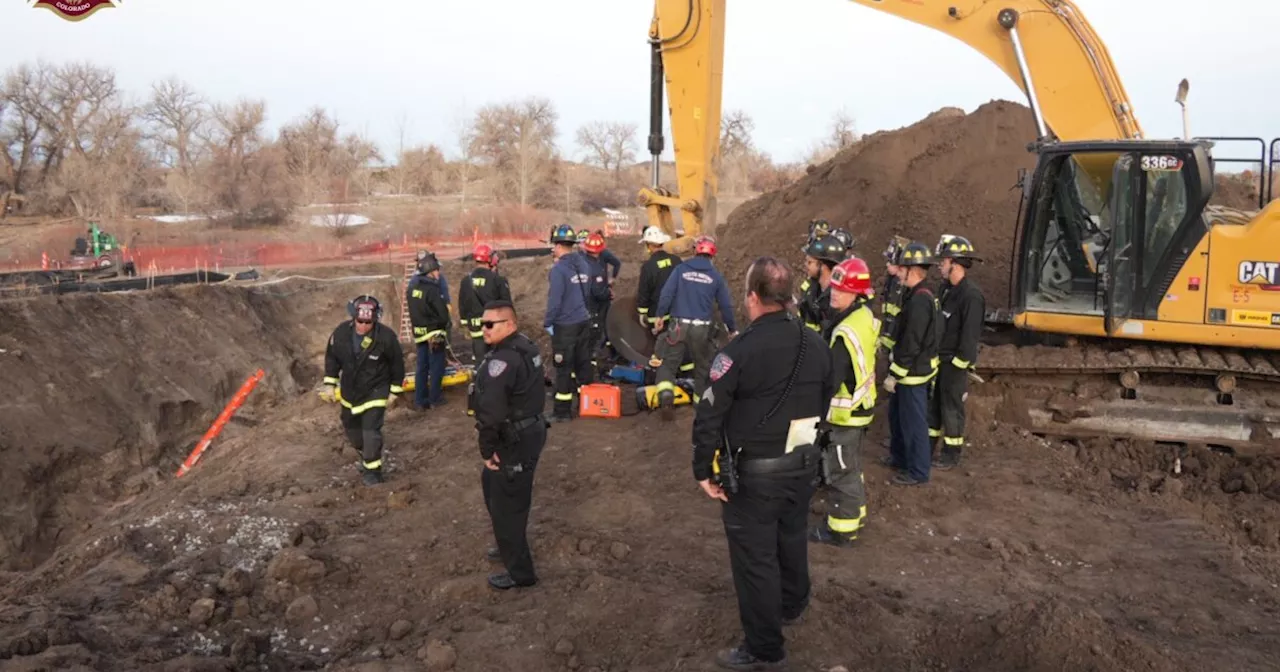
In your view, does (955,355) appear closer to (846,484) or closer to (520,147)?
(846,484)

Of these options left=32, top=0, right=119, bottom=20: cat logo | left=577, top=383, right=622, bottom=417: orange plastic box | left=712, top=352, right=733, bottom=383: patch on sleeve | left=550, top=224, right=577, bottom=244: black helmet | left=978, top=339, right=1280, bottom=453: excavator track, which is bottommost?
left=577, top=383, right=622, bottom=417: orange plastic box

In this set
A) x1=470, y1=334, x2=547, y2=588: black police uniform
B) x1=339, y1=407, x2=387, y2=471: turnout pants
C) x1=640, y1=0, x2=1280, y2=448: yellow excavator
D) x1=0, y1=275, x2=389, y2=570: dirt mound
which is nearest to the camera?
x1=470, y1=334, x2=547, y2=588: black police uniform

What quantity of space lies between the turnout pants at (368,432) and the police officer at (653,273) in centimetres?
336

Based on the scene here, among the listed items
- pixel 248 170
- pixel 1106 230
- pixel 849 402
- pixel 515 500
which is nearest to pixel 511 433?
pixel 515 500

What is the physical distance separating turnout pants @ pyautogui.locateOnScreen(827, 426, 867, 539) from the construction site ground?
0.26 metres

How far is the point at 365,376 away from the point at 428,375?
289 cm

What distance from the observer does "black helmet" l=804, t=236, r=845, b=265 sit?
24.5 ft

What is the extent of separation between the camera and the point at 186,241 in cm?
3278

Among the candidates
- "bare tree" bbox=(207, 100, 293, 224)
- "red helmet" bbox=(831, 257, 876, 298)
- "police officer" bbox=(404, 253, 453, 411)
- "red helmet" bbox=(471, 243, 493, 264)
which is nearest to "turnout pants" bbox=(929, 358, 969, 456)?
"red helmet" bbox=(831, 257, 876, 298)

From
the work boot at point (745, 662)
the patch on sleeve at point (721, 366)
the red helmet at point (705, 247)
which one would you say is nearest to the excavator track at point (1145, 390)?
the red helmet at point (705, 247)

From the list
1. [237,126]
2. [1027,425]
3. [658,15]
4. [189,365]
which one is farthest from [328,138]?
[1027,425]

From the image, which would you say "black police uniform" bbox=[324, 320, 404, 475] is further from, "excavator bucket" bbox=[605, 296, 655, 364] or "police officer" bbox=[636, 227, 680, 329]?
"excavator bucket" bbox=[605, 296, 655, 364]

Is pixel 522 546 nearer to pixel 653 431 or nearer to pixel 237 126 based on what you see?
pixel 653 431

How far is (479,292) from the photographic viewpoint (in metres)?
9.96
